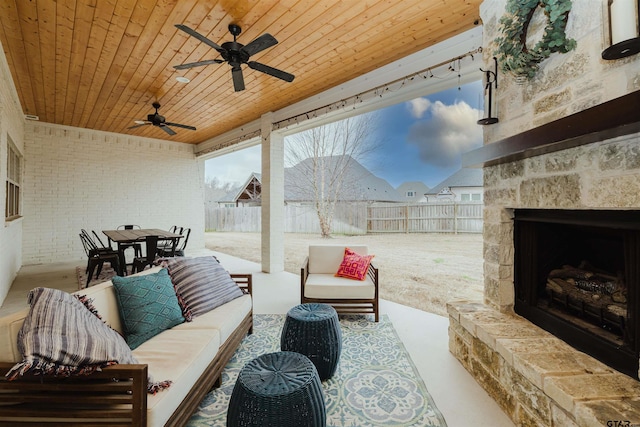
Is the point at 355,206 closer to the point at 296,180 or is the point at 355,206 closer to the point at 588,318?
the point at 296,180

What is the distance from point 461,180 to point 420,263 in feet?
17.0

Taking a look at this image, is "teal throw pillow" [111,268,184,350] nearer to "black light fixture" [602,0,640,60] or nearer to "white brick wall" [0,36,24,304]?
"black light fixture" [602,0,640,60]

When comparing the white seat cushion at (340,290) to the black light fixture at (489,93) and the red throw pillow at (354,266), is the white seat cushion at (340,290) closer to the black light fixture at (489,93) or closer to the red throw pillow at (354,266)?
the red throw pillow at (354,266)

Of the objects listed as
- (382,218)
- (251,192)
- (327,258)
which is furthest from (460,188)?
(251,192)

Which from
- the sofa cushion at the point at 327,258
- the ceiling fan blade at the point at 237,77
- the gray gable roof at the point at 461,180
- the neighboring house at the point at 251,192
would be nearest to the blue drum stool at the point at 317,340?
the sofa cushion at the point at 327,258

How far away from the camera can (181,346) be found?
5.84 feet

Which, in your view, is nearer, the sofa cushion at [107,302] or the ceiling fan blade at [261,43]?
the sofa cushion at [107,302]

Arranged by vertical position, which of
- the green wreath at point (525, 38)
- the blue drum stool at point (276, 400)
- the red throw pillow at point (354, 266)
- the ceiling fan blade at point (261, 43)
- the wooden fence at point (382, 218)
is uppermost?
the ceiling fan blade at point (261, 43)

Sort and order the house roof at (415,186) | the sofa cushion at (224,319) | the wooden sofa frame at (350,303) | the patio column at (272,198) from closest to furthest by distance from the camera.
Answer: the sofa cushion at (224,319), the wooden sofa frame at (350,303), the patio column at (272,198), the house roof at (415,186)

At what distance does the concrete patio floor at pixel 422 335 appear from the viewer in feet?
6.03

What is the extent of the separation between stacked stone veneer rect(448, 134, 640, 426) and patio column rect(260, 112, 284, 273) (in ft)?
11.9

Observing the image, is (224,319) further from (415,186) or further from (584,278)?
(415,186)

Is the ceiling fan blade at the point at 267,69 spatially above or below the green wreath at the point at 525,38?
above

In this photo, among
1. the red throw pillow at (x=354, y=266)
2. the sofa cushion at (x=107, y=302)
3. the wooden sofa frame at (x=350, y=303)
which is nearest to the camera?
the sofa cushion at (x=107, y=302)
